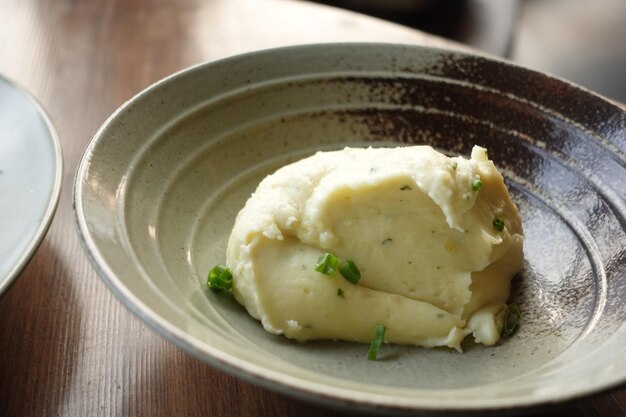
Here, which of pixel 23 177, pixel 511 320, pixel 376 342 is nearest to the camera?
pixel 376 342

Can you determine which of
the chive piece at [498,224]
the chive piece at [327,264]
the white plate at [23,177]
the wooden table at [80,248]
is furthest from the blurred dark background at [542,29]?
the chive piece at [327,264]

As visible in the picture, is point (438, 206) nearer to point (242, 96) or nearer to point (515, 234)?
point (515, 234)

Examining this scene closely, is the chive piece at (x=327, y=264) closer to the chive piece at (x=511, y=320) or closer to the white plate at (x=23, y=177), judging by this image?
the chive piece at (x=511, y=320)

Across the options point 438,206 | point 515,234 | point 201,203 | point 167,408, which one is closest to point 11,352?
point 167,408

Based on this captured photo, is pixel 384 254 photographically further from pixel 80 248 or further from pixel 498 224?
pixel 80 248

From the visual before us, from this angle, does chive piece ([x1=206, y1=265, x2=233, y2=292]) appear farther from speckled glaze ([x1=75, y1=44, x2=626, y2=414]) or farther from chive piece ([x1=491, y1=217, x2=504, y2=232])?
chive piece ([x1=491, y1=217, x2=504, y2=232])

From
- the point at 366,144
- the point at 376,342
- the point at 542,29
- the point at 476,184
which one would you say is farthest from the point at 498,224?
the point at 542,29
